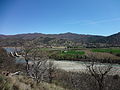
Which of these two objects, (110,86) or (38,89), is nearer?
(38,89)

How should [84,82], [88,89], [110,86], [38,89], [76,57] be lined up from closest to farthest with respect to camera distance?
[38,89] → [88,89] → [110,86] → [84,82] → [76,57]

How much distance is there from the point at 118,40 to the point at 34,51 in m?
126

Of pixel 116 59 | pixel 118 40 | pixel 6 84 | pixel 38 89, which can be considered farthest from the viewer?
pixel 118 40

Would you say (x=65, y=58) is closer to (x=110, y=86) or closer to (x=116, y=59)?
(x=116, y=59)

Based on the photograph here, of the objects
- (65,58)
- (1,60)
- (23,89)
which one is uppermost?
(23,89)

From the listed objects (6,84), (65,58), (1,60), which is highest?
(6,84)

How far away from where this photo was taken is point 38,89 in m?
7.58

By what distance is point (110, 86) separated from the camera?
1745 cm

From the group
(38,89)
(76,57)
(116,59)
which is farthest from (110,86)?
(76,57)

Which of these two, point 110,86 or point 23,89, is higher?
point 23,89

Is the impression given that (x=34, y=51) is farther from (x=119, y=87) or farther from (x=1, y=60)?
(x=119, y=87)

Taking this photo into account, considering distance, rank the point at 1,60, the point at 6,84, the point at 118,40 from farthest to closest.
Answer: the point at 118,40
the point at 1,60
the point at 6,84

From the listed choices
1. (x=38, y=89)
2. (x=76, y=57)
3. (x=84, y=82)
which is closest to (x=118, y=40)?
(x=76, y=57)

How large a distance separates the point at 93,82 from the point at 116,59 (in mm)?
29229
